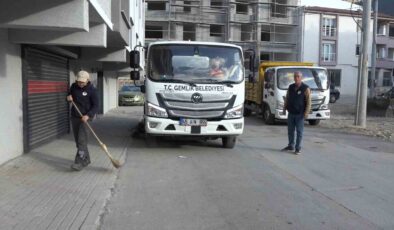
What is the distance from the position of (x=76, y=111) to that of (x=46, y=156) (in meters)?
1.96

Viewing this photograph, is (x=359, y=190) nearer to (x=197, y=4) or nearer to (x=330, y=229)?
(x=330, y=229)

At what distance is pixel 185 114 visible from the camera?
11.3m

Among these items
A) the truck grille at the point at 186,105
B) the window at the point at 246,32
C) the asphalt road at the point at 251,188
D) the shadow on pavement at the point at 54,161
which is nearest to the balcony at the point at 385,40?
the window at the point at 246,32

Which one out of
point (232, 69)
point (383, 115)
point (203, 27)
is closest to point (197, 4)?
point (203, 27)

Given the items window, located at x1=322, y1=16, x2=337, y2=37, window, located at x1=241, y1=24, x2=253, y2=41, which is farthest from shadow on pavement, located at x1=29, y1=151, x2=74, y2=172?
window, located at x1=322, y1=16, x2=337, y2=37

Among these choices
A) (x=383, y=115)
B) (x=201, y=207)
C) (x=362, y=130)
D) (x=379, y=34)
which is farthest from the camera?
(x=379, y=34)

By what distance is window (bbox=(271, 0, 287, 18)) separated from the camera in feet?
211

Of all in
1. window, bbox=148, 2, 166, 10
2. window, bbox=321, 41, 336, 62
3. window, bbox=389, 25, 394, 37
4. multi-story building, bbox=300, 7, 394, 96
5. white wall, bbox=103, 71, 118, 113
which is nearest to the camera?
white wall, bbox=103, 71, 118, 113

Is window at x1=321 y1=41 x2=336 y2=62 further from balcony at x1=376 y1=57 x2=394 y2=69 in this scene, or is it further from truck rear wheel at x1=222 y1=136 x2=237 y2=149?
truck rear wheel at x1=222 y1=136 x2=237 y2=149

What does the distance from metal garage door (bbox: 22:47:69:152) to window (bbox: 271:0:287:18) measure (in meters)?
52.6

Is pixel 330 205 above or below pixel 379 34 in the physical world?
below

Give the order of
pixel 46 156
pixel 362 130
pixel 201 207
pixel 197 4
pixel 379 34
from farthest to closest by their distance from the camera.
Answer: pixel 379 34 < pixel 197 4 < pixel 362 130 < pixel 46 156 < pixel 201 207

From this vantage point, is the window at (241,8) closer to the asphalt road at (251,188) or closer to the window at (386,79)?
the window at (386,79)

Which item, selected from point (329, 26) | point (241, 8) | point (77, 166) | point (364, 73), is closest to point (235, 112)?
point (77, 166)
